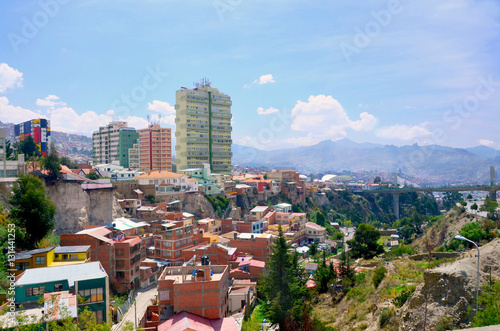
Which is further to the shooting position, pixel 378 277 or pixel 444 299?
pixel 378 277

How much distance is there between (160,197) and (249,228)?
1124 centimetres

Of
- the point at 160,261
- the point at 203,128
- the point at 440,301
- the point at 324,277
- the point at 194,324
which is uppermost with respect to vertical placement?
the point at 203,128

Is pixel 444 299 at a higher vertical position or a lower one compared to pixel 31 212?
lower

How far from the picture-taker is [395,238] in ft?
131

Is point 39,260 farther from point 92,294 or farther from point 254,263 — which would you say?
point 254,263

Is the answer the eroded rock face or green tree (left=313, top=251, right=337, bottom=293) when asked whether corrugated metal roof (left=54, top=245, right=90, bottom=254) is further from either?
the eroded rock face

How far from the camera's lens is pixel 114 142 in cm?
7350

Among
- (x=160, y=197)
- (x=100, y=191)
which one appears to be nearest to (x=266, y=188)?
(x=160, y=197)

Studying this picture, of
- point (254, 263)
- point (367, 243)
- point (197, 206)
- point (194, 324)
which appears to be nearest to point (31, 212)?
point (194, 324)

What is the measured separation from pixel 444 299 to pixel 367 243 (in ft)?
57.7

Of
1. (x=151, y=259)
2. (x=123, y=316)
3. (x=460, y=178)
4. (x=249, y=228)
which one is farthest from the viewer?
(x=460, y=178)

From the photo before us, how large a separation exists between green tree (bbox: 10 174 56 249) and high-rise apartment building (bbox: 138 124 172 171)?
47131 mm

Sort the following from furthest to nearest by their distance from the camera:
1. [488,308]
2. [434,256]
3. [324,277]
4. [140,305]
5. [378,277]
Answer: [434,256]
[140,305]
[324,277]
[378,277]
[488,308]

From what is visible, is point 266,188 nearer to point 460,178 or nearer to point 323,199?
point 323,199
